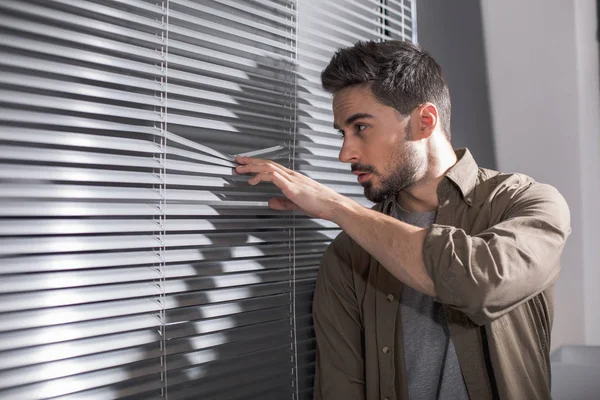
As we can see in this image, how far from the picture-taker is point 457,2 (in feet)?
7.47

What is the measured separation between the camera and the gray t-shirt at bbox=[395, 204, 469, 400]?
4.99 feet

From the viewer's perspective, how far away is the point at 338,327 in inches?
63.1

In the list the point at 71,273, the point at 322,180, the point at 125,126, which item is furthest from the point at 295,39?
the point at 71,273

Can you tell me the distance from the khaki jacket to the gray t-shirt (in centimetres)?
3

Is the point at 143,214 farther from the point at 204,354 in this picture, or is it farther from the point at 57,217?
the point at 204,354

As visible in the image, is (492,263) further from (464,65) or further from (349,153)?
(464,65)

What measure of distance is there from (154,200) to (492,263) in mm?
635

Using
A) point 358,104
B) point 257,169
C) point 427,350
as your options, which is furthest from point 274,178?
point 427,350

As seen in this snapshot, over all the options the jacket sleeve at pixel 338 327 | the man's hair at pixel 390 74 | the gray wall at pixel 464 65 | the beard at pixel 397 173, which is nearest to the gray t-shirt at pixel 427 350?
the jacket sleeve at pixel 338 327

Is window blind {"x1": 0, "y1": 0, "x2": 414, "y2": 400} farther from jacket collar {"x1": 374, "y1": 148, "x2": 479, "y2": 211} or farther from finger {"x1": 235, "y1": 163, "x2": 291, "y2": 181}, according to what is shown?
jacket collar {"x1": 374, "y1": 148, "x2": 479, "y2": 211}

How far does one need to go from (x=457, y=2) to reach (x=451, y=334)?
4.20ft

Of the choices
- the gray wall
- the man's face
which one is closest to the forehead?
the man's face

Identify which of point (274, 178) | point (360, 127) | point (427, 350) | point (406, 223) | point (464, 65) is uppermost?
point (464, 65)

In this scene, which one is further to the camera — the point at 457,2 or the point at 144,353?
the point at 457,2
